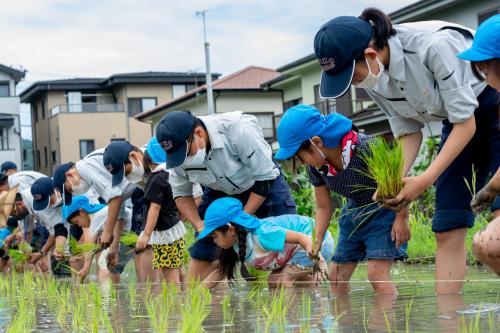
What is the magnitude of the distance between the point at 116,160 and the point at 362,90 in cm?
1780

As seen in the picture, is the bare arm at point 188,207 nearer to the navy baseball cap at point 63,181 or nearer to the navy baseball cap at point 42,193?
the navy baseball cap at point 63,181

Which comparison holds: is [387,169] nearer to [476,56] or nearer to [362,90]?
[476,56]

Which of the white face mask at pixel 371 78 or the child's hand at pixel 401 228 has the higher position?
Answer: the white face mask at pixel 371 78

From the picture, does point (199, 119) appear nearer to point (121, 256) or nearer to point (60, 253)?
point (121, 256)

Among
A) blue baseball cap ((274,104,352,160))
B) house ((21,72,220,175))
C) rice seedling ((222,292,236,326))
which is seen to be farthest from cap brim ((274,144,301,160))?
A: house ((21,72,220,175))

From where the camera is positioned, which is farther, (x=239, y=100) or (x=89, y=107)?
(x=89, y=107)

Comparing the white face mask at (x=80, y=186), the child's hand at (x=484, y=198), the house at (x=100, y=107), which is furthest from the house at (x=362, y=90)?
the house at (x=100, y=107)

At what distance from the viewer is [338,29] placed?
401 centimetres

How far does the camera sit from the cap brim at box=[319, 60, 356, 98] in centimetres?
399

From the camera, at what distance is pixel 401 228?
4484mm

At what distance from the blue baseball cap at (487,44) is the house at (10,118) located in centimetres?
4113

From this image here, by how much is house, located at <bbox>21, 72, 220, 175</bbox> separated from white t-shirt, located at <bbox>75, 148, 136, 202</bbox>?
36.9 metres

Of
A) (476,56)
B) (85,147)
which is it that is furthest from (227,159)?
(85,147)

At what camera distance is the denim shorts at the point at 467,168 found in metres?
4.23
